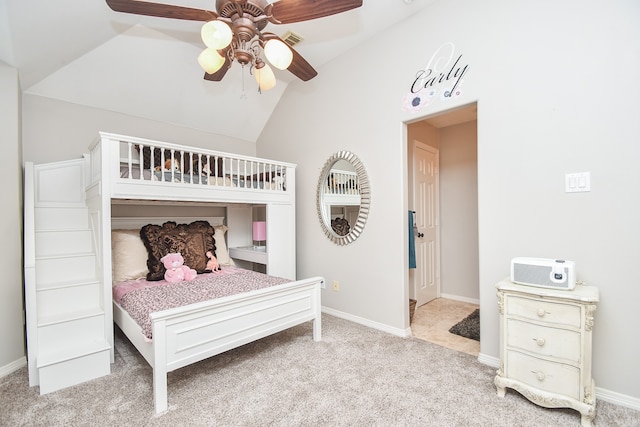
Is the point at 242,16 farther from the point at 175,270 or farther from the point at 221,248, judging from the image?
the point at 221,248

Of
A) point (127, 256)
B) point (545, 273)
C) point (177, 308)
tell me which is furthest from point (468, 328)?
point (127, 256)

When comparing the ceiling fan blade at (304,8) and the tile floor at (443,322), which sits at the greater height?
the ceiling fan blade at (304,8)

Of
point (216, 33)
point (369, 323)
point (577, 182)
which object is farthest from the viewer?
point (369, 323)

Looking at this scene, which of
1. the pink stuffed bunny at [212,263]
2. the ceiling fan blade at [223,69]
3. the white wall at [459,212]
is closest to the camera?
the ceiling fan blade at [223,69]

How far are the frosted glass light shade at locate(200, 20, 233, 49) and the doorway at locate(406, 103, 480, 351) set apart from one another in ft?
8.72

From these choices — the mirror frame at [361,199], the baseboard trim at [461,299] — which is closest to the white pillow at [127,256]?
the mirror frame at [361,199]

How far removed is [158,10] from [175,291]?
1970 millimetres

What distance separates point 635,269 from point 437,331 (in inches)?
63.4

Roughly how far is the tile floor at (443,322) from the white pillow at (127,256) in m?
2.77

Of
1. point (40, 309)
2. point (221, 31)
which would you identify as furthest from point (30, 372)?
point (221, 31)

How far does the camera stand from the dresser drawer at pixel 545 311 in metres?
1.60

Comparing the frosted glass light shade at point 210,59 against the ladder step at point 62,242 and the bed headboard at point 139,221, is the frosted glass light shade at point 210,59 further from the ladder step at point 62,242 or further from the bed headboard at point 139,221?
the bed headboard at point 139,221

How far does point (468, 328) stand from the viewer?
2881mm

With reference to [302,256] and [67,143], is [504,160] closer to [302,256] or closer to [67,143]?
[302,256]
